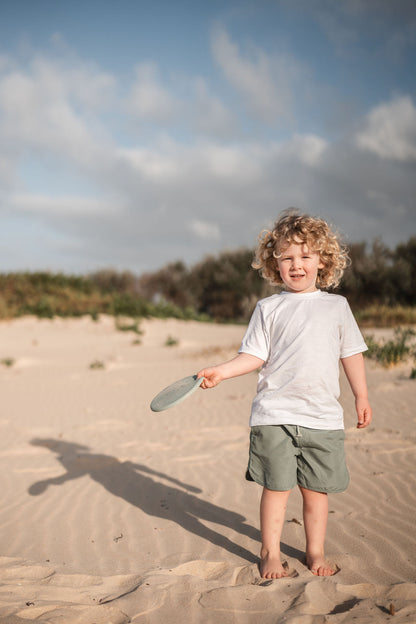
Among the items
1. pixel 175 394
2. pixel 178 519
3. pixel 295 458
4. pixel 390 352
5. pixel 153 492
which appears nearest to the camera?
pixel 175 394

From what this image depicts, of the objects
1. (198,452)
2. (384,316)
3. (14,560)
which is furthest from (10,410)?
(384,316)

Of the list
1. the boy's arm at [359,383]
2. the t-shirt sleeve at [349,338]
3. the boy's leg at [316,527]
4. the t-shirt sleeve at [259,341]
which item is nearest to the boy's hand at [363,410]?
the boy's arm at [359,383]

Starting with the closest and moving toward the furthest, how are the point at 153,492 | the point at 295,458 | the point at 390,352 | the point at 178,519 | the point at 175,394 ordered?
1. the point at 175,394
2. the point at 295,458
3. the point at 178,519
4. the point at 153,492
5. the point at 390,352

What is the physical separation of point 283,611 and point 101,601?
85 cm

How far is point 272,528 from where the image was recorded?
7.59ft

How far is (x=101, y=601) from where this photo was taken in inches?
86.4

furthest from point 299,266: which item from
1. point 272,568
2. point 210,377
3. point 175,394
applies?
point 272,568

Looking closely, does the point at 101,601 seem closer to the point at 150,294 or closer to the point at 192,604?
the point at 192,604

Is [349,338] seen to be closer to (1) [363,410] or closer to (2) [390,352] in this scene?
(1) [363,410]

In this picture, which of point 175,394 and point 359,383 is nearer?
point 175,394

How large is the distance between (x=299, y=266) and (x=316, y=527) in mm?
1345

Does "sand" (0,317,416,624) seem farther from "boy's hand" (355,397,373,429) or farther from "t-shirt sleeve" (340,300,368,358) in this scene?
"t-shirt sleeve" (340,300,368,358)

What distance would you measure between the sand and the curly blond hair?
156cm

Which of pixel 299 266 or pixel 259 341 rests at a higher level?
pixel 299 266
